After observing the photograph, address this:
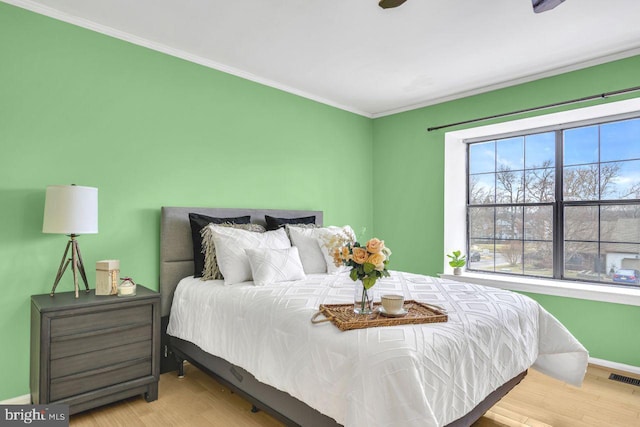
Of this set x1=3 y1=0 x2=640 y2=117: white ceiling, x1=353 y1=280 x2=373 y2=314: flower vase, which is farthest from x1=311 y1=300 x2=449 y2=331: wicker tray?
x1=3 y1=0 x2=640 y2=117: white ceiling

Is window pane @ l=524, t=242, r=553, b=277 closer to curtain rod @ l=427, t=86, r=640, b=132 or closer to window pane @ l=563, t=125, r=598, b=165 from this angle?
window pane @ l=563, t=125, r=598, b=165

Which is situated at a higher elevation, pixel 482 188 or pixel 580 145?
pixel 580 145

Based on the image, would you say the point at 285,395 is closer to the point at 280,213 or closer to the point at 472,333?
the point at 472,333

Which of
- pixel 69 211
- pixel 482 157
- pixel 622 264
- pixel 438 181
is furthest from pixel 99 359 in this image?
pixel 622 264

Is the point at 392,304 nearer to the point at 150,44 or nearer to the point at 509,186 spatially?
the point at 150,44

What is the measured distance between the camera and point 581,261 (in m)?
3.64

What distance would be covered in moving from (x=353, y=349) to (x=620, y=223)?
3204 mm

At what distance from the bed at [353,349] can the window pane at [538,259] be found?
5.61ft

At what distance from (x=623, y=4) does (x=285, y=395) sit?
10.3 ft

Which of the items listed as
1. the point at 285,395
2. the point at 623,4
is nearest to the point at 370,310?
the point at 285,395

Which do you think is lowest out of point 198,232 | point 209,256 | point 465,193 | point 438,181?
point 209,256

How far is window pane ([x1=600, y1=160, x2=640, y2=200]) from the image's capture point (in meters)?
3.36

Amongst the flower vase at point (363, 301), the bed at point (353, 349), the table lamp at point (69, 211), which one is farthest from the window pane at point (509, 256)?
the table lamp at point (69, 211)

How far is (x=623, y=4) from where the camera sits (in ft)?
7.89
